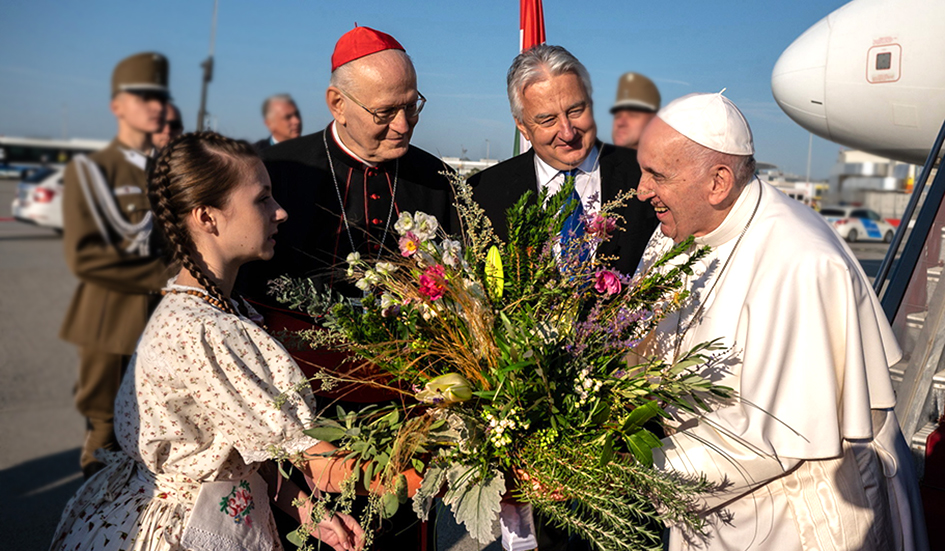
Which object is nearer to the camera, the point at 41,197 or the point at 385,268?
the point at 385,268

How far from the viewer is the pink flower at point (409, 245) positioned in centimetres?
170

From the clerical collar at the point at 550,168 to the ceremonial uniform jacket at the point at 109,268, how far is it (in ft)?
5.60

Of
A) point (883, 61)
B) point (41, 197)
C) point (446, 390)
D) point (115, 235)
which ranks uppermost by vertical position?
point (883, 61)

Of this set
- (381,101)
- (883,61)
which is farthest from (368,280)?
(883,61)

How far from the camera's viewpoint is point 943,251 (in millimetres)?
4648

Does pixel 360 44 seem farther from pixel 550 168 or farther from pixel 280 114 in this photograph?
pixel 550 168

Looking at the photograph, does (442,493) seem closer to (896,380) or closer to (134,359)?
(134,359)

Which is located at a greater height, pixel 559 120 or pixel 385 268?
pixel 559 120

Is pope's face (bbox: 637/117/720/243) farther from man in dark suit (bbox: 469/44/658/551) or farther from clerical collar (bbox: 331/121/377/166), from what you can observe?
clerical collar (bbox: 331/121/377/166)

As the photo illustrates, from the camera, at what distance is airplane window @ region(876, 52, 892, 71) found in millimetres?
7191

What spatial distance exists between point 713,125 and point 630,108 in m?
2.32

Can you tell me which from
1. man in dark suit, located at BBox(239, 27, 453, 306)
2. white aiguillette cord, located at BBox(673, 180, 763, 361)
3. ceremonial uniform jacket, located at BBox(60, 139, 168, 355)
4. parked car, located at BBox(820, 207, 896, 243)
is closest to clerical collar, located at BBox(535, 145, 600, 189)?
man in dark suit, located at BBox(239, 27, 453, 306)

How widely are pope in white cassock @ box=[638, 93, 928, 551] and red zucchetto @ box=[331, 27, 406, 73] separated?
41.6 inches

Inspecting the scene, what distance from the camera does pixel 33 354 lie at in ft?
7.30
